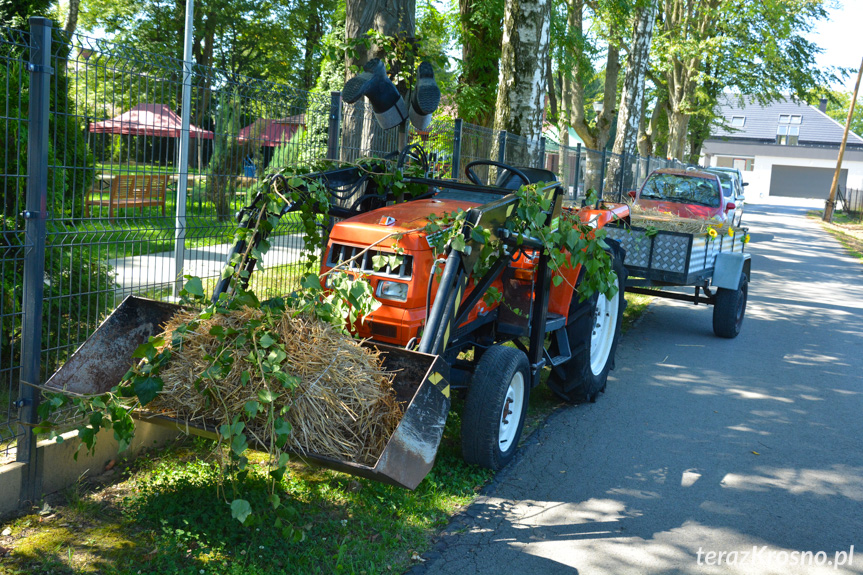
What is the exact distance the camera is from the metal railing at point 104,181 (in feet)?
12.5

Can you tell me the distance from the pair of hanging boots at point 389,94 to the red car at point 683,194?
24.7 ft

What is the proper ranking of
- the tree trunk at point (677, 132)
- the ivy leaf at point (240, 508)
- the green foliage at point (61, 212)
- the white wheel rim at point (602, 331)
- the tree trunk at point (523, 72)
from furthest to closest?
1. the tree trunk at point (677, 132)
2. the tree trunk at point (523, 72)
3. the white wheel rim at point (602, 331)
4. the green foliage at point (61, 212)
5. the ivy leaf at point (240, 508)

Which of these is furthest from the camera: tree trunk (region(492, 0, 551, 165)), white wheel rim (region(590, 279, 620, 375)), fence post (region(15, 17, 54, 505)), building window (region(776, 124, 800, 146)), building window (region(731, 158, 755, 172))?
building window (region(776, 124, 800, 146))

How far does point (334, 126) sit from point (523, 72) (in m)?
3.70

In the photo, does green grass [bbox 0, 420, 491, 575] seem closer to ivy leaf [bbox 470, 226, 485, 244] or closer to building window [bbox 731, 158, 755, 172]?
ivy leaf [bbox 470, 226, 485, 244]

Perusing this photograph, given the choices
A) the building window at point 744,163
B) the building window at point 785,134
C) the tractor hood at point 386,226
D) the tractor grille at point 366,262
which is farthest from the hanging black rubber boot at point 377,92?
the building window at point 785,134

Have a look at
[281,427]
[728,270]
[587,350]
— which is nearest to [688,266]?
[728,270]

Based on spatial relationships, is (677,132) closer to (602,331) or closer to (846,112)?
(602,331)

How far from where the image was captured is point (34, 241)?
3779mm

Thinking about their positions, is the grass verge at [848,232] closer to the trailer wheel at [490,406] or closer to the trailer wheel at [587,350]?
the trailer wheel at [587,350]

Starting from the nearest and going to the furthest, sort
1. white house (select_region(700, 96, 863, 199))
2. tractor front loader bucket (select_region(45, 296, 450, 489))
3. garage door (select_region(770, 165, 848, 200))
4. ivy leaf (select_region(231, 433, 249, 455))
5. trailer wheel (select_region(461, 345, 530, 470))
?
ivy leaf (select_region(231, 433, 249, 455))
tractor front loader bucket (select_region(45, 296, 450, 489))
trailer wheel (select_region(461, 345, 530, 470))
white house (select_region(700, 96, 863, 199))
garage door (select_region(770, 165, 848, 200))

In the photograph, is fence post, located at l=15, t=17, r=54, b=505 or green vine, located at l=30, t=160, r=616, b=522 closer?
green vine, located at l=30, t=160, r=616, b=522

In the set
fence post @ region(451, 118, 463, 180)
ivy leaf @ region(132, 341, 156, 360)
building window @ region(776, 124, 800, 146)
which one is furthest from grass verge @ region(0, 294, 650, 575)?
building window @ region(776, 124, 800, 146)

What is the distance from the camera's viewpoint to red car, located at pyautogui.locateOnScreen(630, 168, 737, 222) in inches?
528
